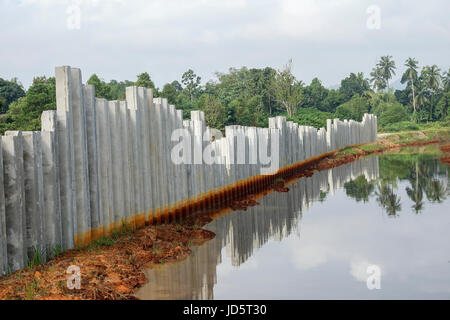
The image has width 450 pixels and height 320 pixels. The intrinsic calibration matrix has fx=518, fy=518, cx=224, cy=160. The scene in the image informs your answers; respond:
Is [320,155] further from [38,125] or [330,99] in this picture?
[330,99]

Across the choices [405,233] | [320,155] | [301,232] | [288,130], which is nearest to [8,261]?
[301,232]

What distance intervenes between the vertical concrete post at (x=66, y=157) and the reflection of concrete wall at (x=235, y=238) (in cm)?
167

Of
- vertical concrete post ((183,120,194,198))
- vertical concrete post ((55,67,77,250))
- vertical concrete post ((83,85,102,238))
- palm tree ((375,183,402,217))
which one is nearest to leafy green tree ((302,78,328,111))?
palm tree ((375,183,402,217))

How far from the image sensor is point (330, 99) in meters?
87.5

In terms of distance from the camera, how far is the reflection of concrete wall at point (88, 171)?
8117mm

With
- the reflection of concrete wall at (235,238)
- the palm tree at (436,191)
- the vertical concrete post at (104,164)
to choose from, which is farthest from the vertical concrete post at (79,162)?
the palm tree at (436,191)

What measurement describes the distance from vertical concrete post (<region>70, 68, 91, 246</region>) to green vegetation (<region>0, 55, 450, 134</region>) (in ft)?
91.9

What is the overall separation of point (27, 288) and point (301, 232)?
7613 mm

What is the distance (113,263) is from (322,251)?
465cm

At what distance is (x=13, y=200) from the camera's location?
803cm

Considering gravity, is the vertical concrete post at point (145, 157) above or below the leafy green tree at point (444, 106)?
below

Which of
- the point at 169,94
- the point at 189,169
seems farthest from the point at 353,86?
the point at 189,169

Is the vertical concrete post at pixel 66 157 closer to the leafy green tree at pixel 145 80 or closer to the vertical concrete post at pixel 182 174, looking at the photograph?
the vertical concrete post at pixel 182 174

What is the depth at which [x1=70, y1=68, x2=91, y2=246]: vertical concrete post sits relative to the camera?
31.9 ft
